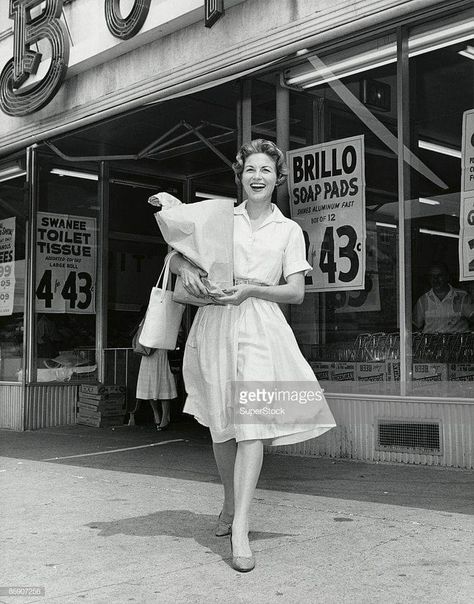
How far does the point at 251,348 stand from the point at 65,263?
7809mm

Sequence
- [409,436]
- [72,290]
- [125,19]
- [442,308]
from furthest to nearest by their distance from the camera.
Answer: [72,290] → [125,19] → [442,308] → [409,436]

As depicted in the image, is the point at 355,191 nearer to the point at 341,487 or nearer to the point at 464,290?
the point at 464,290

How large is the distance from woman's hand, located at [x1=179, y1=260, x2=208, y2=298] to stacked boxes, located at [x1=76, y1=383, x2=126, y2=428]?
720 cm

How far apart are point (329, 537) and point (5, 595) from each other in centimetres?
173

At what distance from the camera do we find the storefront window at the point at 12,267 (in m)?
10.9

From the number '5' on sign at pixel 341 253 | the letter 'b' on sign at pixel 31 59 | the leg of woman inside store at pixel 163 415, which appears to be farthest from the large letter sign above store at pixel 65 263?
the number '5' on sign at pixel 341 253

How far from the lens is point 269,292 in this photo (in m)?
3.99

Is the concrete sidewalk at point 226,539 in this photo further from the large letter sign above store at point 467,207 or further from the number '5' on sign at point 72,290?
the number '5' on sign at point 72,290

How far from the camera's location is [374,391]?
739 cm

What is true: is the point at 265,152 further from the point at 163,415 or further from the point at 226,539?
the point at 163,415

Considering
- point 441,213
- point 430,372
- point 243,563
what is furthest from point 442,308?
point 243,563

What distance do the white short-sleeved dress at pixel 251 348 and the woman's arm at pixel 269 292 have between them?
0.16 feet

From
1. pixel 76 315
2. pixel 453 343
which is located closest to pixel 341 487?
pixel 453 343

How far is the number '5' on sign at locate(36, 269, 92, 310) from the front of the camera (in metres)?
10.9
